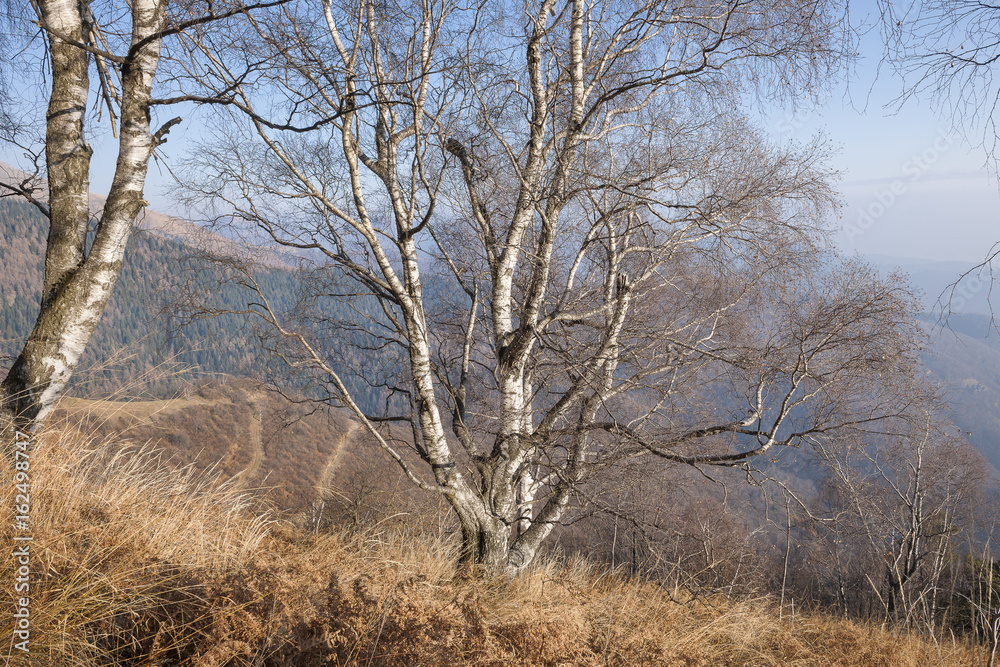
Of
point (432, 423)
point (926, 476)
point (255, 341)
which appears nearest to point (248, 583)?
point (432, 423)

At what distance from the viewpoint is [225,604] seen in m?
2.09

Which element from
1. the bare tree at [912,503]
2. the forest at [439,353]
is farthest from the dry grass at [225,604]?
the bare tree at [912,503]

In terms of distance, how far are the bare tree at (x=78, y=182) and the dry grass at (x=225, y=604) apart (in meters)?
0.56

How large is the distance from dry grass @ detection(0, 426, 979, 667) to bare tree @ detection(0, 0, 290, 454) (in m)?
0.56

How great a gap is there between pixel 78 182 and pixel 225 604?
9.15 ft

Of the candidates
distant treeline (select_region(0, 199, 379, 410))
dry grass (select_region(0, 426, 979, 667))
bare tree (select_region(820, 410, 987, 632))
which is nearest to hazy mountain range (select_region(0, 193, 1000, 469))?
distant treeline (select_region(0, 199, 379, 410))

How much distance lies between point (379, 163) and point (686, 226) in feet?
9.44

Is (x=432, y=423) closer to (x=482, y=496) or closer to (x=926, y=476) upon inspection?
(x=482, y=496)

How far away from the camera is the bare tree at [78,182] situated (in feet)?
9.86

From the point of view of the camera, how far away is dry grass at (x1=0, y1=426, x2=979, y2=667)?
191 centimetres

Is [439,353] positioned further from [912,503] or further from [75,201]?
[912,503]

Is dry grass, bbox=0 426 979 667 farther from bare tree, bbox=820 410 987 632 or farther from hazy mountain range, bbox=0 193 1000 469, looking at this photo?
bare tree, bbox=820 410 987 632

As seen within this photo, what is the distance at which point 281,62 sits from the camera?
3.52 meters

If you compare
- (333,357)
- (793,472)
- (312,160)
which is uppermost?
(312,160)
